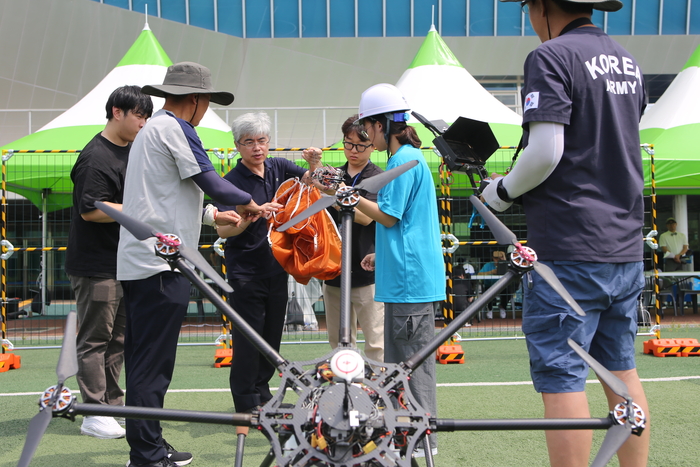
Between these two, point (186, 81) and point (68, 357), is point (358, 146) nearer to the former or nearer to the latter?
point (186, 81)

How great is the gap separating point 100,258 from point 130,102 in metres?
1.03

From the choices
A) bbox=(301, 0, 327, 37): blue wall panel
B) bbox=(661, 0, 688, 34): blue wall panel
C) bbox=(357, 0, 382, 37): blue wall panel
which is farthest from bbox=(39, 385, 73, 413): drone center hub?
bbox=(661, 0, 688, 34): blue wall panel

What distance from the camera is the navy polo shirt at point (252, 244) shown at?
4.00 meters

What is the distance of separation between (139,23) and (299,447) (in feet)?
62.3

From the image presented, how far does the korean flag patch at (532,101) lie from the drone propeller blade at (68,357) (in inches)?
66.5

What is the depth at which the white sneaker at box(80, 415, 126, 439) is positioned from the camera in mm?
3865

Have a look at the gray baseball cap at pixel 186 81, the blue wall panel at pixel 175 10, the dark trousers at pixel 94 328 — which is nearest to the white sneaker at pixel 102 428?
the dark trousers at pixel 94 328

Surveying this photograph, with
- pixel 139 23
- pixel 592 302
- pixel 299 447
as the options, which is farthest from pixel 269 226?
pixel 139 23

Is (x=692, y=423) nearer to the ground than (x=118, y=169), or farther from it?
nearer to the ground

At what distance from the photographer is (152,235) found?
1.87m

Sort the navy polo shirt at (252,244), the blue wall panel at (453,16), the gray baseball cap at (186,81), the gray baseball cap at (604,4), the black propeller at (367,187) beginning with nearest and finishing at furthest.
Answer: the black propeller at (367,187)
the gray baseball cap at (604,4)
the gray baseball cap at (186,81)
the navy polo shirt at (252,244)
the blue wall panel at (453,16)

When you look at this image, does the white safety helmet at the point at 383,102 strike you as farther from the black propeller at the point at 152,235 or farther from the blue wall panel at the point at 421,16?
the blue wall panel at the point at 421,16

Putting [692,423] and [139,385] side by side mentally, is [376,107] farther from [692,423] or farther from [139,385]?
[692,423]

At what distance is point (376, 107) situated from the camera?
339 centimetres
